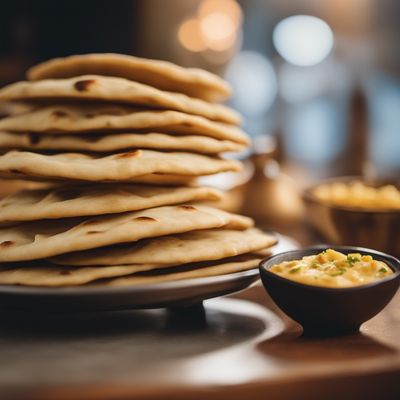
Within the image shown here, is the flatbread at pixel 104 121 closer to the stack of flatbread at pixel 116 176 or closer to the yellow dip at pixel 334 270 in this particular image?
the stack of flatbread at pixel 116 176

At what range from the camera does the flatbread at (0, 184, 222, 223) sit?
1.20 metres

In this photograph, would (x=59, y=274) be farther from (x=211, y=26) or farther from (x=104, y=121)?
(x=211, y=26)

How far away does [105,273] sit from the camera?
113 cm

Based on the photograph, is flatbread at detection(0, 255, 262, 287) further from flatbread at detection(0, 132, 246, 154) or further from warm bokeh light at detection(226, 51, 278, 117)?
warm bokeh light at detection(226, 51, 278, 117)

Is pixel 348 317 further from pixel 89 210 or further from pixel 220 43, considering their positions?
pixel 220 43

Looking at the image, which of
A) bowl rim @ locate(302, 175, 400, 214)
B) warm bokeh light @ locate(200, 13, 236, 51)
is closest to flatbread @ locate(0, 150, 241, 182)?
bowl rim @ locate(302, 175, 400, 214)

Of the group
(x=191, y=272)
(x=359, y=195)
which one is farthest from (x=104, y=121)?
(x=359, y=195)

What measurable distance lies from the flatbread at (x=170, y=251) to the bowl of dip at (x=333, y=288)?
4.0 inches

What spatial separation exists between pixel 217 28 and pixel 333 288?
301 inches

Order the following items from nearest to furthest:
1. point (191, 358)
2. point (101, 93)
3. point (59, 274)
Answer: point (191, 358)
point (59, 274)
point (101, 93)

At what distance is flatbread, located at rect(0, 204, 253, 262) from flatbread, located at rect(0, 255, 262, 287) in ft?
0.12

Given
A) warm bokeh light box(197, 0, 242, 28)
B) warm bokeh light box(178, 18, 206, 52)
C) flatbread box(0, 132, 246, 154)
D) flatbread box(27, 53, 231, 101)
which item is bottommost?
flatbread box(0, 132, 246, 154)

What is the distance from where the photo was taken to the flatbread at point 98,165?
120 cm

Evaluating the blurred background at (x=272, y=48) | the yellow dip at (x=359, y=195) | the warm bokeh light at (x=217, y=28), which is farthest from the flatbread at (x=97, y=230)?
the warm bokeh light at (x=217, y=28)
